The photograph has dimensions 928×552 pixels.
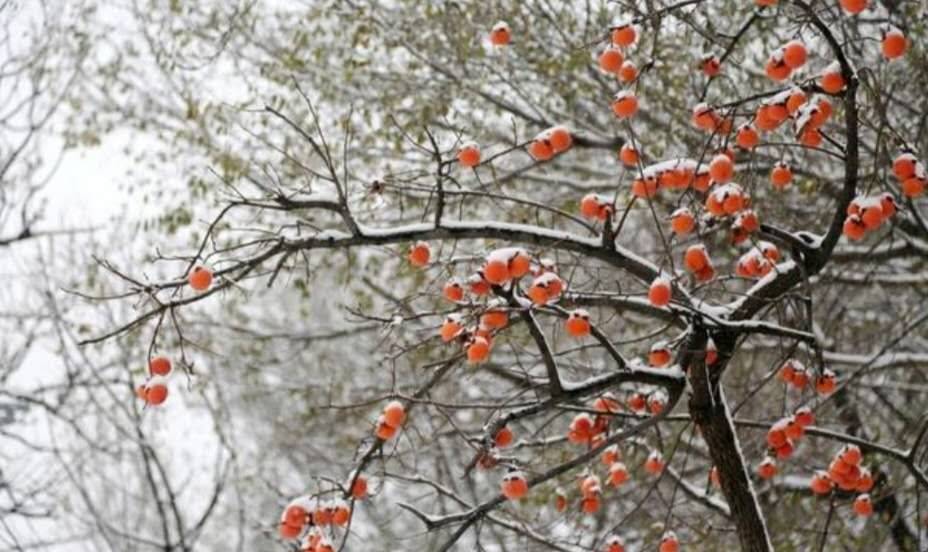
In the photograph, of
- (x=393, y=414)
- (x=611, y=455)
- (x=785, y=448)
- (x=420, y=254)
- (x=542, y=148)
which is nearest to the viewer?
(x=393, y=414)

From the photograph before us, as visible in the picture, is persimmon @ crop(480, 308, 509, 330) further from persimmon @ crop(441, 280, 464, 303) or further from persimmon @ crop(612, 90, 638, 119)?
persimmon @ crop(612, 90, 638, 119)

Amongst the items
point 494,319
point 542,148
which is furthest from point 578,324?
point 542,148

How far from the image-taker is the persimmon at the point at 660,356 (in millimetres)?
3553

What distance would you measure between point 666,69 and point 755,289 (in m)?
2.69

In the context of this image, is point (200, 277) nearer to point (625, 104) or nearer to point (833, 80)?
point (625, 104)

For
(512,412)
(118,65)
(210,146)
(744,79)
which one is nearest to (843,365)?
(744,79)

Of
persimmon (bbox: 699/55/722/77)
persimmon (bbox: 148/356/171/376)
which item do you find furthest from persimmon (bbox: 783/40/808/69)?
persimmon (bbox: 148/356/171/376)

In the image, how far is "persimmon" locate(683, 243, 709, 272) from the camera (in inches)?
124

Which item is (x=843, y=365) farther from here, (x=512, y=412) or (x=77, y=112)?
(x=77, y=112)

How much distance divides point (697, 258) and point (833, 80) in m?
0.64

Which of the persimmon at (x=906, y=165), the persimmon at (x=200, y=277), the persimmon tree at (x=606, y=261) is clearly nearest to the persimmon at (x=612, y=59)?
the persimmon tree at (x=606, y=261)

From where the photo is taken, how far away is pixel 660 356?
3.58 m

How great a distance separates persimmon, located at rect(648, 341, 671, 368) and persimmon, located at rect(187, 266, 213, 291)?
150cm

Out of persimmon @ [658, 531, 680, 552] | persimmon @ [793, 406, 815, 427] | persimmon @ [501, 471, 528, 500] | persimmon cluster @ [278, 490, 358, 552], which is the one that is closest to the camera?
persimmon cluster @ [278, 490, 358, 552]
